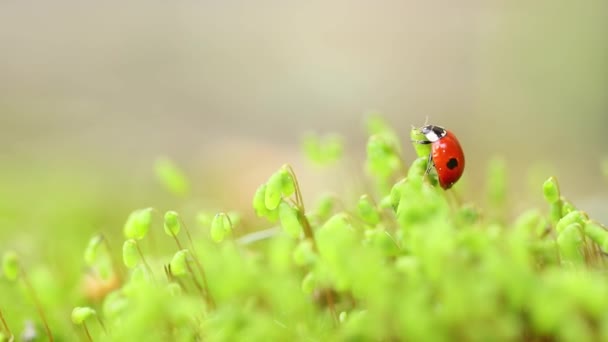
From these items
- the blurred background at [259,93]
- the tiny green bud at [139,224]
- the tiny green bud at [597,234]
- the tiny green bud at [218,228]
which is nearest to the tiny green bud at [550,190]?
the tiny green bud at [597,234]

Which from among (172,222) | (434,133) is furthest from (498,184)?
(172,222)

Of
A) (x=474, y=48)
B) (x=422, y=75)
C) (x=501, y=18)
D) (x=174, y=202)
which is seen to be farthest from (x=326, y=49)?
(x=174, y=202)

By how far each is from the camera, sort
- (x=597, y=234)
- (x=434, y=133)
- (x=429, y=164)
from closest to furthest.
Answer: (x=597, y=234)
(x=429, y=164)
(x=434, y=133)

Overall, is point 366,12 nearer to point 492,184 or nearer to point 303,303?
point 492,184

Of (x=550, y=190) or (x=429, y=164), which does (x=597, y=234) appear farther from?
(x=429, y=164)

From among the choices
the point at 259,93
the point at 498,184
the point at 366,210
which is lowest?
the point at 498,184
